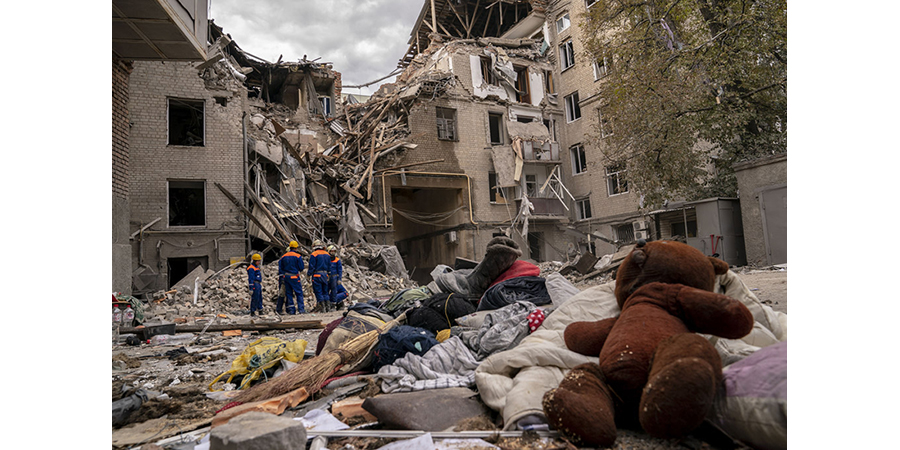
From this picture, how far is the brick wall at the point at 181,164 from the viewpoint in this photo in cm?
1264

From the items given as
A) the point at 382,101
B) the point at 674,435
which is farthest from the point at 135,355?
the point at 382,101

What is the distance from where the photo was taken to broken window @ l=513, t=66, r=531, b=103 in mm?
21781

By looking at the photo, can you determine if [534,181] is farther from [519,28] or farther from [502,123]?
[519,28]

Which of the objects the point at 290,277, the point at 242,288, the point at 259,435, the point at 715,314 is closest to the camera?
the point at 259,435

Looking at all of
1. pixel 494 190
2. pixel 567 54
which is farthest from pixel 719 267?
pixel 567 54

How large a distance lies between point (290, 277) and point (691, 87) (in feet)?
26.8

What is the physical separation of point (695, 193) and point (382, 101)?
13580 mm

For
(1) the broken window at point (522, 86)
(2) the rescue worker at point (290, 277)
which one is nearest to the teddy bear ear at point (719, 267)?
(2) the rescue worker at point (290, 277)

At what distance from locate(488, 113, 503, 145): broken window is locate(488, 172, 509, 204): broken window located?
1729 millimetres

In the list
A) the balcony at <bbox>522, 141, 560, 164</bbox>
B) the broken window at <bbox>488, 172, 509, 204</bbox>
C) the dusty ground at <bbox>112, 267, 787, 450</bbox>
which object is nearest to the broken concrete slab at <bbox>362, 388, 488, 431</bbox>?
the dusty ground at <bbox>112, 267, 787, 450</bbox>

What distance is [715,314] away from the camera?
2.02 metres

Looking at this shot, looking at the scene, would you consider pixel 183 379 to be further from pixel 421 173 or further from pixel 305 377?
pixel 421 173

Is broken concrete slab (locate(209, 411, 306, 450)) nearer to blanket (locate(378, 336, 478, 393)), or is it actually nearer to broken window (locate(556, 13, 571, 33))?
A: blanket (locate(378, 336, 478, 393))

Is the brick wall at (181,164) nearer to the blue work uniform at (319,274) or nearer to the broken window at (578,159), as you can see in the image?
the blue work uniform at (319,274)
